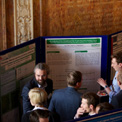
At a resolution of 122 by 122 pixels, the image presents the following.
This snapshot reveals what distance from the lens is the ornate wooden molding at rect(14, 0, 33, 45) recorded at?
18.6 feet

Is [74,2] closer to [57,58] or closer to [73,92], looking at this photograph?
[57,58]

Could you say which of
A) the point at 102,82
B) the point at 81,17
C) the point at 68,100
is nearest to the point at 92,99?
the point at 68,100

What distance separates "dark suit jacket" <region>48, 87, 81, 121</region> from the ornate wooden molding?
7.51 ft

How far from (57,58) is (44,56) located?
0.82 feet

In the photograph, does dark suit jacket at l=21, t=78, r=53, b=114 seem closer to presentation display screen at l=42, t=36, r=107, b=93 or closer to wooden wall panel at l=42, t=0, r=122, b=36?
presentation display screen at l=42, t=36, r=107, b=93

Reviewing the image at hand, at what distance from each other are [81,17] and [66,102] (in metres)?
2.83

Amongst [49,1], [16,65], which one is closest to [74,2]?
[49,1]

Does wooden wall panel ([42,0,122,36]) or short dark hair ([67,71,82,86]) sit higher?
wooden wall panel ([42,0,122,36])

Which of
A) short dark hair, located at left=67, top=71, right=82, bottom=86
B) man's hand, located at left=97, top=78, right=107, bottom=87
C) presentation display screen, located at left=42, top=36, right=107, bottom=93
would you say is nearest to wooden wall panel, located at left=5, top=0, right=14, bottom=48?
presentation display screen, located at left=42, top=36, right=107, bottom=93

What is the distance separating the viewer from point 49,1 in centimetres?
590

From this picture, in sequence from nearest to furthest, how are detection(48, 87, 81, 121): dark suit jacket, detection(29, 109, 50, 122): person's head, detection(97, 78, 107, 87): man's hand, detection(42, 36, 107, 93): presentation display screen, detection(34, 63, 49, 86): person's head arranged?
detection(29, 109, 50, 122): person's head < detection(48, 87, 81, 121): dark suit jacket < detection(34, 63, 49, 86): person's head < detection(97, 78, 107, 87): man's hand < detection(42, 36, 107, 93): presentation display screen

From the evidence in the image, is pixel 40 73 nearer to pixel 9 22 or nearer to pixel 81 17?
pixel 9 22

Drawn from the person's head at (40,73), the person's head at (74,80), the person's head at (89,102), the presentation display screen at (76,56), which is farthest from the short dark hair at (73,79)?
the presentation display screen at (76,56)

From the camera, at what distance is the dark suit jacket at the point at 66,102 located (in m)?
3.75
